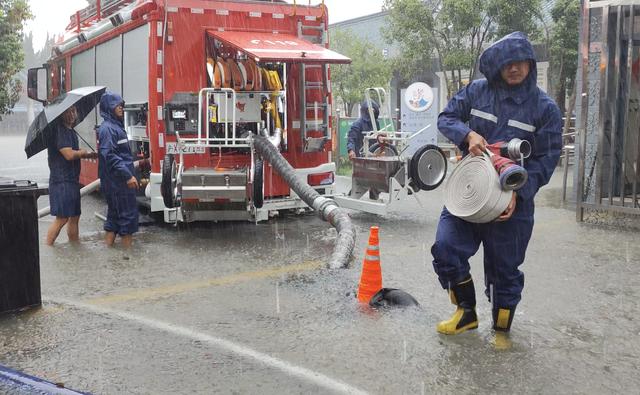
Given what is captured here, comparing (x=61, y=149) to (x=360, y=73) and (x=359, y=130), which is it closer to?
(x=359, y=130)

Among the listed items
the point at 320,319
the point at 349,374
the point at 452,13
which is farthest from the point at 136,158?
the point at 452,13

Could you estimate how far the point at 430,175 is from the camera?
8844 millimetres

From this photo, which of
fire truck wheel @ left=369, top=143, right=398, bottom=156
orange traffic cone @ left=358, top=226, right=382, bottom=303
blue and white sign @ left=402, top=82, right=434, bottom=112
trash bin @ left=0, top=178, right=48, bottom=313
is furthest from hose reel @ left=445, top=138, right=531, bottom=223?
blue and white sign @ left=402, top=82, right=434, bottom=112

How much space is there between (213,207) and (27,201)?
2996mm

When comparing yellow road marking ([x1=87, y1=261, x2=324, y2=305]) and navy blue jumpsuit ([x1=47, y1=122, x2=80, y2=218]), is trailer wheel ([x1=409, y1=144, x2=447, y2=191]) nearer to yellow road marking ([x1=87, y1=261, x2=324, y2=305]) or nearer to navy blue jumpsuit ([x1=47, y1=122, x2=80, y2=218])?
yellow road marking ([x1=87, y1=261, x2=324, y2=305])

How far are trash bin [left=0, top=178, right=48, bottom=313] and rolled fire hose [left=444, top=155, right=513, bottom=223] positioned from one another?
3.06 meters

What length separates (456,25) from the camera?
20438 mm

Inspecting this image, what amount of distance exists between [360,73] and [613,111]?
18299 mm

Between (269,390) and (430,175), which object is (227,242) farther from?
(269,390)

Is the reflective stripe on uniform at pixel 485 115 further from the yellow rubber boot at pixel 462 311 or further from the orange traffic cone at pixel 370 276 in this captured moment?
the orange traffic cone at pixel 370 276

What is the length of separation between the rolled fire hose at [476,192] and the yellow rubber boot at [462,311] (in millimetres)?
551

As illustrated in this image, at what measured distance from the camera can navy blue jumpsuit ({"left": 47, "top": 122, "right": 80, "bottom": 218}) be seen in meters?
7.43

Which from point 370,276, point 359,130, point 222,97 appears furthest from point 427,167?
point 370,276

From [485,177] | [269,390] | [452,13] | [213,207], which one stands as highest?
[452,13]
